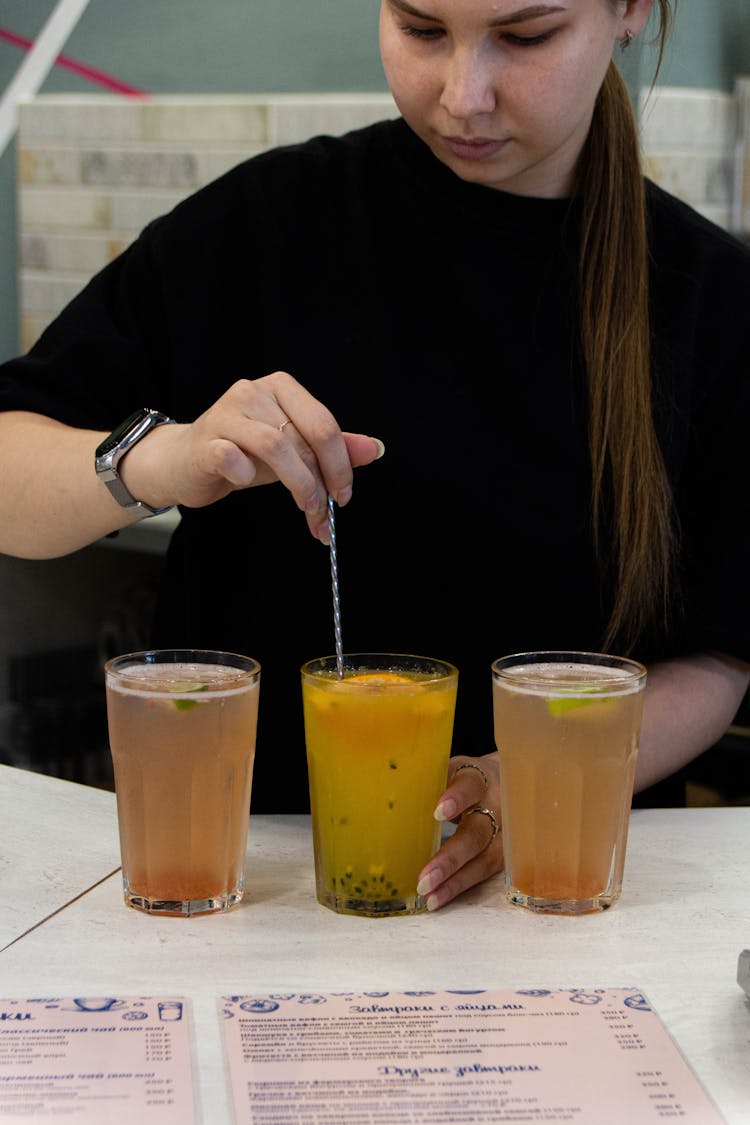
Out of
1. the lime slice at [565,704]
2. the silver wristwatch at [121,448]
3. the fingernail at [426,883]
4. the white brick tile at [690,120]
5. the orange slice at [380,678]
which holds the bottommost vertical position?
the fingernail at [426,883]

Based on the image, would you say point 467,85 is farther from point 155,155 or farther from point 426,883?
point 155,155

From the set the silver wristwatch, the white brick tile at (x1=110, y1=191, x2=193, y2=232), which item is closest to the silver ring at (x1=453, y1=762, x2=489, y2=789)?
the silver wristwatch

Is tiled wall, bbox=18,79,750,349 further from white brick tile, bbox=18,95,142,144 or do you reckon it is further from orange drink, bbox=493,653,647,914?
orange drink, bbox=493,653,647,914

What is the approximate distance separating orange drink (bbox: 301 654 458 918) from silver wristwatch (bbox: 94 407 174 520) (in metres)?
0.30

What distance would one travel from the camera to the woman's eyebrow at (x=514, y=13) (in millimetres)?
1242

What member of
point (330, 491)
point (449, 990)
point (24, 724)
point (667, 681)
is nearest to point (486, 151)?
point (330, 491)

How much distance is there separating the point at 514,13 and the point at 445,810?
2.27 ft

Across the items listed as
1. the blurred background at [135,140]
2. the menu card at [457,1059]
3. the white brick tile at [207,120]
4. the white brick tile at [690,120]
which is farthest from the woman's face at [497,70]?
the white brick tile at [207,120]

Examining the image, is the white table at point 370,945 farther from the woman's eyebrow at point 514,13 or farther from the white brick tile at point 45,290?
the white brick tile at point 45,290

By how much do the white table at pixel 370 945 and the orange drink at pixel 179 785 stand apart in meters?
0.02

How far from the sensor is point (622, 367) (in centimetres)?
150

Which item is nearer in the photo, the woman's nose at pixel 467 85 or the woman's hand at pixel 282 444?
the woman's hand at pixel 282 444

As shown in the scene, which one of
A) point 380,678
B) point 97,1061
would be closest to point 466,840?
point 380,678

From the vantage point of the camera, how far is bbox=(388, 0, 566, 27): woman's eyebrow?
1242 millimetres
